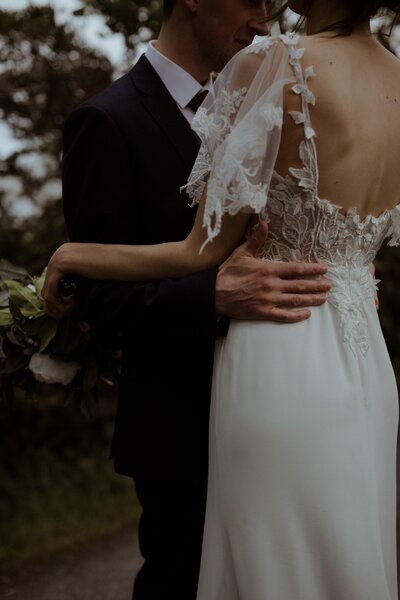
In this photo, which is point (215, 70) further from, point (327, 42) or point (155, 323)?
point (155, 323)

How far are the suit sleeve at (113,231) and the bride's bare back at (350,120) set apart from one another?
16.5 inches

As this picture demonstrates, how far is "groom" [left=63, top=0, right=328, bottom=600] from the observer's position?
2283 millimetres

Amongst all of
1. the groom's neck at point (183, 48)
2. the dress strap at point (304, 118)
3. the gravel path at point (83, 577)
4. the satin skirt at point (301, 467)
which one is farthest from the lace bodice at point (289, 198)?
the gravel path at point (83, 577)

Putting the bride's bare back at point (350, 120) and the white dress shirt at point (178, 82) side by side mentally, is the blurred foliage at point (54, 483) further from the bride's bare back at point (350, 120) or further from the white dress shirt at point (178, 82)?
the bride's bare back at point (350, 120)

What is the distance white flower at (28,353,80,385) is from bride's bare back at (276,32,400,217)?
1.03m

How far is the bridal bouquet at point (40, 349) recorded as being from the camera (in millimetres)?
2670

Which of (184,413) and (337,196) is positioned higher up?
(337,196)

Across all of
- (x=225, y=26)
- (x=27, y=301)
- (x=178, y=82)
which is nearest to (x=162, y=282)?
(x=27, y=301)

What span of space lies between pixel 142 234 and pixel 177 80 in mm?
530

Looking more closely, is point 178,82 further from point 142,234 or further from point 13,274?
point 13,274

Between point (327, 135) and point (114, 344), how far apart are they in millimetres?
915

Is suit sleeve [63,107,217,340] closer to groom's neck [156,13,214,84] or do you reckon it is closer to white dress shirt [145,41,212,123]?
white dress shirt [145,41,212,123]

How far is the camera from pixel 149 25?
12.8 ft

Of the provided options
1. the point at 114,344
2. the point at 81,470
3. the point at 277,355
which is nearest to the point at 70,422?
the point at 81,470
